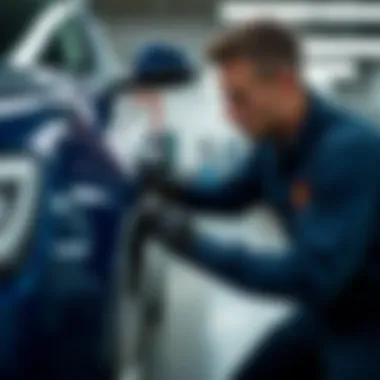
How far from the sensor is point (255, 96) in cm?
279

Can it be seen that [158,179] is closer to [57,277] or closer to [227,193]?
[227,193]

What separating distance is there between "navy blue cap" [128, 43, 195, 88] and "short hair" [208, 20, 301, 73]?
5.4 inches

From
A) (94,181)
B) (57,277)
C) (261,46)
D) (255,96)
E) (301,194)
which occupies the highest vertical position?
(261,46)

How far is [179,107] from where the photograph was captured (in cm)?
714

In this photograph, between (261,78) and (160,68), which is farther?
(160,68)

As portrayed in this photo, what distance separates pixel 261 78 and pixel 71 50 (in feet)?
2.81

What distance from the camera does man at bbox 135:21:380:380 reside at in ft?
9.04

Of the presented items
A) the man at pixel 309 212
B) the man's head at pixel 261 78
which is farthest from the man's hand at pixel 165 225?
the man's head at pixel 261 78

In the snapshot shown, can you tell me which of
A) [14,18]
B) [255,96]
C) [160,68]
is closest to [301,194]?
[255,96]

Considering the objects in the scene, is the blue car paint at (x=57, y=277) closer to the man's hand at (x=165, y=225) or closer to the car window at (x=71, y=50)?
the man's hand at (x=165, y=225)

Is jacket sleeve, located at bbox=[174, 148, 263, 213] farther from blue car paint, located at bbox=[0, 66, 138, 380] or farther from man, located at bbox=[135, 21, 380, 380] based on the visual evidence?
blue car paint, located at bbox=[0, 66, 138, 380]

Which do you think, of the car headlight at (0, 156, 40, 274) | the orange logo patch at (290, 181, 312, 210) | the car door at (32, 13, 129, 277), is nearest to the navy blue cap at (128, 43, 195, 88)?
the car door at (32, 13, 129, 277)

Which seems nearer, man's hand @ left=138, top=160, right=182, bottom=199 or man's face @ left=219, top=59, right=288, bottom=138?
man's face @ left=219, top=59, right=288, bottom=138

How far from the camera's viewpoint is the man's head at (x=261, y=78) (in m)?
2.79
